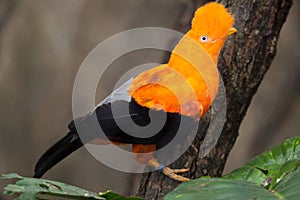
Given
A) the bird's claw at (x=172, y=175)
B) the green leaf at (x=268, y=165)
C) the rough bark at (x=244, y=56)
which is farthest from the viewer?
the rough bark at (x=244, y=56)

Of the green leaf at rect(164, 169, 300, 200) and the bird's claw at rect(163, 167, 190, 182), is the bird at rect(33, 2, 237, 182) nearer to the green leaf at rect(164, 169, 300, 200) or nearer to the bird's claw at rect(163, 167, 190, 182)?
the bird's claw at rect(163, 167, 190, 182)

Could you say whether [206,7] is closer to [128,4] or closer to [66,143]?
[66,143]

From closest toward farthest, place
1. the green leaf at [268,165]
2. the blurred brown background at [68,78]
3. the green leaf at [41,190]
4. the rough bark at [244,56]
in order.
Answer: the green leaf at [41,190]
the green leaf at [268,165]
the rough bark at [244,56]
the blurred brown background at [68,78]

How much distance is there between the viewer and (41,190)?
1.42m

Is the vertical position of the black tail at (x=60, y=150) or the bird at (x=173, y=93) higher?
the bird at (x=173, y=93)

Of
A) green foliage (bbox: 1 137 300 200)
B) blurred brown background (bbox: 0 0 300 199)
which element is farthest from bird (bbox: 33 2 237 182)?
blurred brown background (bbox: 0 0 300 199)

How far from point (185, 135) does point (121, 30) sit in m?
1.98

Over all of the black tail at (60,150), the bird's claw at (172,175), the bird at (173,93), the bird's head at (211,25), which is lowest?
the bird's claw at (172,175)

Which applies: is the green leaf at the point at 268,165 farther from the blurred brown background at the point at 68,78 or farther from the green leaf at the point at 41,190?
the blurred brown background at the point at 68,78

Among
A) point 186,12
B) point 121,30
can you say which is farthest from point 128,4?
point 186,12

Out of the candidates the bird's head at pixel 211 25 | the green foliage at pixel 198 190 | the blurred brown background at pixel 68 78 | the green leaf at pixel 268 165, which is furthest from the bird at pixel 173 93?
the blurred brown background at pixel 68 78

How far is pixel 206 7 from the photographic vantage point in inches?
89.2

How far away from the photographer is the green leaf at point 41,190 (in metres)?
1.40

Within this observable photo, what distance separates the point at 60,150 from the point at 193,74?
623 mm
